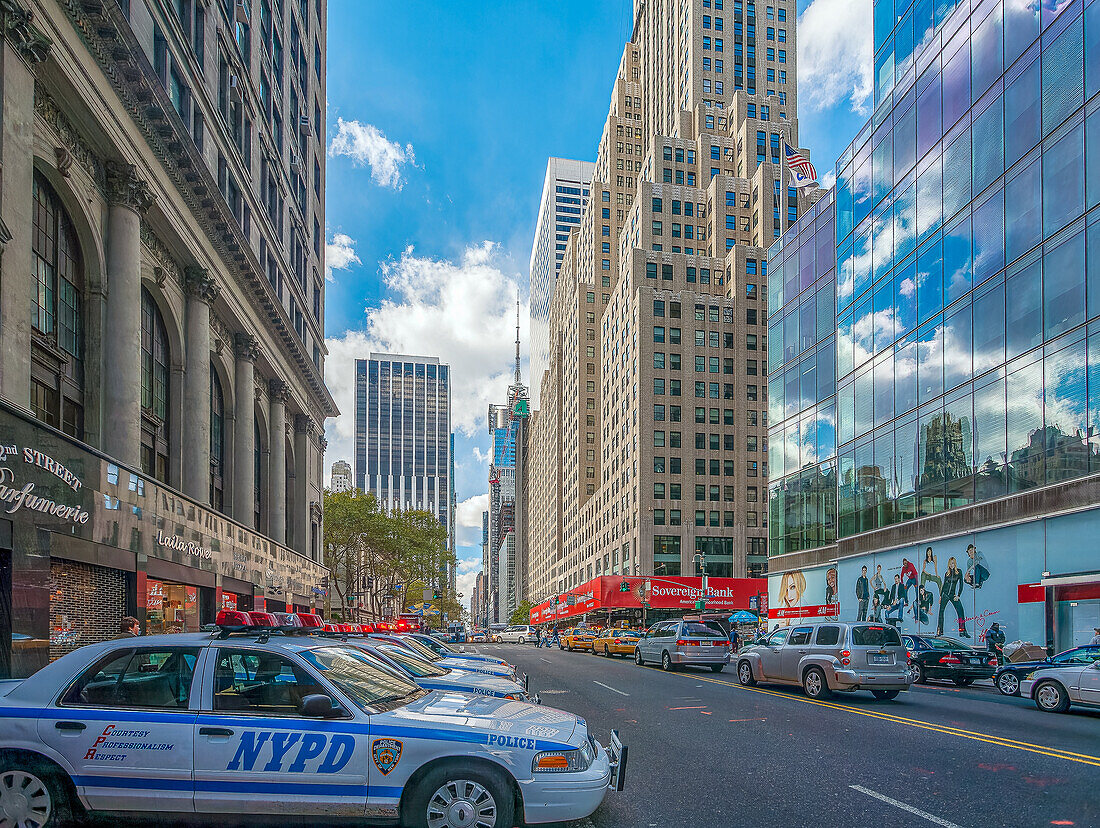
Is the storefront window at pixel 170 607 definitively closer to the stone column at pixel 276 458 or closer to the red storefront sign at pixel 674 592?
the stone column at pixel 276 458

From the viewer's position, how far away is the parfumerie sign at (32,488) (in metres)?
14.6

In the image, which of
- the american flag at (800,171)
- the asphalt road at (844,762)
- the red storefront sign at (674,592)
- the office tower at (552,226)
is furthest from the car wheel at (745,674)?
the office tower at (552,226)

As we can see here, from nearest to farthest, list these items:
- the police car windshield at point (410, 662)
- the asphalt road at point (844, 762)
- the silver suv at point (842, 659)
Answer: the asphalt road at point (844, 762)
the police car windshield at point (410, 662)
the silver suv at point (842, 659)

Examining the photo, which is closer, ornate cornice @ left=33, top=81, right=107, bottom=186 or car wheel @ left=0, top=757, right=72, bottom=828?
car wheel @ left=0, top=757, right=72, bottom=828

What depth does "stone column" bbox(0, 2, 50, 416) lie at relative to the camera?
1576 cm

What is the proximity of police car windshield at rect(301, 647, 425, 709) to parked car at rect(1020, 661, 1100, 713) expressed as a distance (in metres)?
12.8

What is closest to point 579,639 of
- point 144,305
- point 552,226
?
point 144,305

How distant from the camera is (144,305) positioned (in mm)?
26266

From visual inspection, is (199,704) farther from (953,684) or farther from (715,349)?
(715,349)

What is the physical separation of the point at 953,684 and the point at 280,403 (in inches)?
1258

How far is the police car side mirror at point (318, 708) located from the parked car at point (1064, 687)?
1403 cm

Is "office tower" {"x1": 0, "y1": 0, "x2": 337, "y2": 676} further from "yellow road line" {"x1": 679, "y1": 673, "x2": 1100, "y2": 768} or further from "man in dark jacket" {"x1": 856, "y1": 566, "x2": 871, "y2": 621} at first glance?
"man in dark jacket" {"x1": 856, "y1": 566, "x2": 871, "y2": 621}

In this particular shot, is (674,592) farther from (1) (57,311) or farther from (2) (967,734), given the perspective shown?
(2) (967,734)

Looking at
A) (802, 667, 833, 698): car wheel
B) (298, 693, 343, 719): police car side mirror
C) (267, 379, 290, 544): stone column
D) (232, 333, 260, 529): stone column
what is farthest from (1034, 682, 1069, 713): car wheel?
(267, 379, 290, 544): stone column
